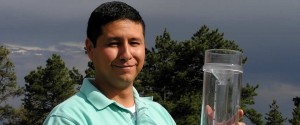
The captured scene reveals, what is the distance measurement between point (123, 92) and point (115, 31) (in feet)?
1.37

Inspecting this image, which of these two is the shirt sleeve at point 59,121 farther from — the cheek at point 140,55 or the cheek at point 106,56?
the cheek at point 140,55

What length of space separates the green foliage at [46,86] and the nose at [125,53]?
41.1 m

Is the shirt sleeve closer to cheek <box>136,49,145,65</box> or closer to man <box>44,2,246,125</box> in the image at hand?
man <box>44,2,246,125</box>

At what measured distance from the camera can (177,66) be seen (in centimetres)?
4409

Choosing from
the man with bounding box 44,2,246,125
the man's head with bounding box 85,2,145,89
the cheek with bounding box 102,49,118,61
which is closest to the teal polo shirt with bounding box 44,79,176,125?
the man with bounding box 44,2,246,125

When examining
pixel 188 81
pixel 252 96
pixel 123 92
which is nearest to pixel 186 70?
pixel 188 81

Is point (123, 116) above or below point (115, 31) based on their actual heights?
below

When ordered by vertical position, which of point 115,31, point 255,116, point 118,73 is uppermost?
point 115,31

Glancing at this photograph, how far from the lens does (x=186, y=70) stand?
44469mm

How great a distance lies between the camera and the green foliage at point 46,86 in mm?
45219

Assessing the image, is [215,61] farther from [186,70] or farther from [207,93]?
[186,70]

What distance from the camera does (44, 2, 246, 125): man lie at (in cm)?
405

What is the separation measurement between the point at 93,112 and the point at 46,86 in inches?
1663

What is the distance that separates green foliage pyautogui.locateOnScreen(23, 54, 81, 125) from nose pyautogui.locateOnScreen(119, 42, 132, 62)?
4108 centimetres
